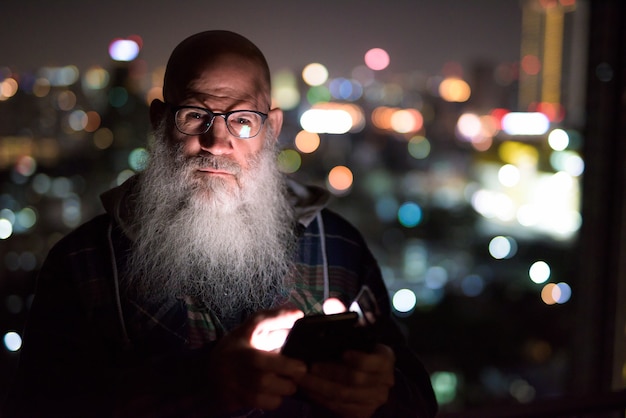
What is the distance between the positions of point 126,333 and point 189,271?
0.18 m

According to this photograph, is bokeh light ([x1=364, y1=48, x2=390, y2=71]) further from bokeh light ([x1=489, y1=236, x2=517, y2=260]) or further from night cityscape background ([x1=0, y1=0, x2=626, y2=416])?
bokeh light ([x1=489, y1=236, x2=517, y2=260])

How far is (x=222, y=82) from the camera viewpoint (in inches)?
44.8

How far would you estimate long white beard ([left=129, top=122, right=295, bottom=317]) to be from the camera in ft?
3.77

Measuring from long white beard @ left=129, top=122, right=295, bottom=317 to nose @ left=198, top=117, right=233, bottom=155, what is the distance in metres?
0.02

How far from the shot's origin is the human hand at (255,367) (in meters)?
0.85

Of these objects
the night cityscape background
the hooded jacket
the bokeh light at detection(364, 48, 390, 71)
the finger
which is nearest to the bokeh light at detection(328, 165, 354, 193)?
the night cityscape background

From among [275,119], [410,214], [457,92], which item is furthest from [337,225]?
[410,214]

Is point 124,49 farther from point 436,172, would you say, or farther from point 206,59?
point 436,172

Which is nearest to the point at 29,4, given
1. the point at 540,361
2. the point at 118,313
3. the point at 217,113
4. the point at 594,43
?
the point at 217,113

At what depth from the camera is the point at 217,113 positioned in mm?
1121

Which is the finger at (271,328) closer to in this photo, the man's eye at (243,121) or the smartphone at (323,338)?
the smartphone at (323,338)

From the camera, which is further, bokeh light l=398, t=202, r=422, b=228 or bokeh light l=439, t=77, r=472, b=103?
bokeh light l=398, t=202, r=422, b=228

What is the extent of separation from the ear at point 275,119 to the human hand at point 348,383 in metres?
0.57

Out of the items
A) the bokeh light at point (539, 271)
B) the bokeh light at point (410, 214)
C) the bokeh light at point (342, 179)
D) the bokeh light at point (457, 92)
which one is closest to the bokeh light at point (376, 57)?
the bokeh light at point (457, 92)
